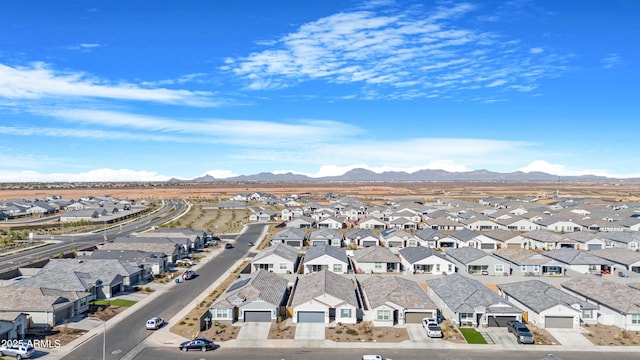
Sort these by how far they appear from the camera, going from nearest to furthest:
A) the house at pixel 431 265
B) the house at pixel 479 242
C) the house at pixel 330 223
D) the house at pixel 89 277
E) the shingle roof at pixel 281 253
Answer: the house at pixel 89 277
the house at pixel 431 265
the shingle roof at pixel 281 253
the house at pixel 479 242
the house at pixel 330 223

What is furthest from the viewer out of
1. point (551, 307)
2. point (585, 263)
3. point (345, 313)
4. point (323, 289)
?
point (585, 263)

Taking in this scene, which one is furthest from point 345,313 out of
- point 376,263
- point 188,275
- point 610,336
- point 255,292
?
point 188,275

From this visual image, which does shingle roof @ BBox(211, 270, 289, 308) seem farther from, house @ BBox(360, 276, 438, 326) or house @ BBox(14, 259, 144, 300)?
house @ BBox(14, 259, 144, 300)

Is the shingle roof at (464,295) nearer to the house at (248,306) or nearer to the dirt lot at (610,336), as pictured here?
the dirt lot at (610,336)

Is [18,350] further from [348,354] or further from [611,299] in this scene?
[611,299]

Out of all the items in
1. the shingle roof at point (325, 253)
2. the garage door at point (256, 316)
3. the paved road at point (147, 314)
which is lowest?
the paved road at point (147, 314)

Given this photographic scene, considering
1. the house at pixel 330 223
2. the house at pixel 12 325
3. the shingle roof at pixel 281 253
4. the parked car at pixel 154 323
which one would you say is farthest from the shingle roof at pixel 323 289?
the house at pixel 330 223
